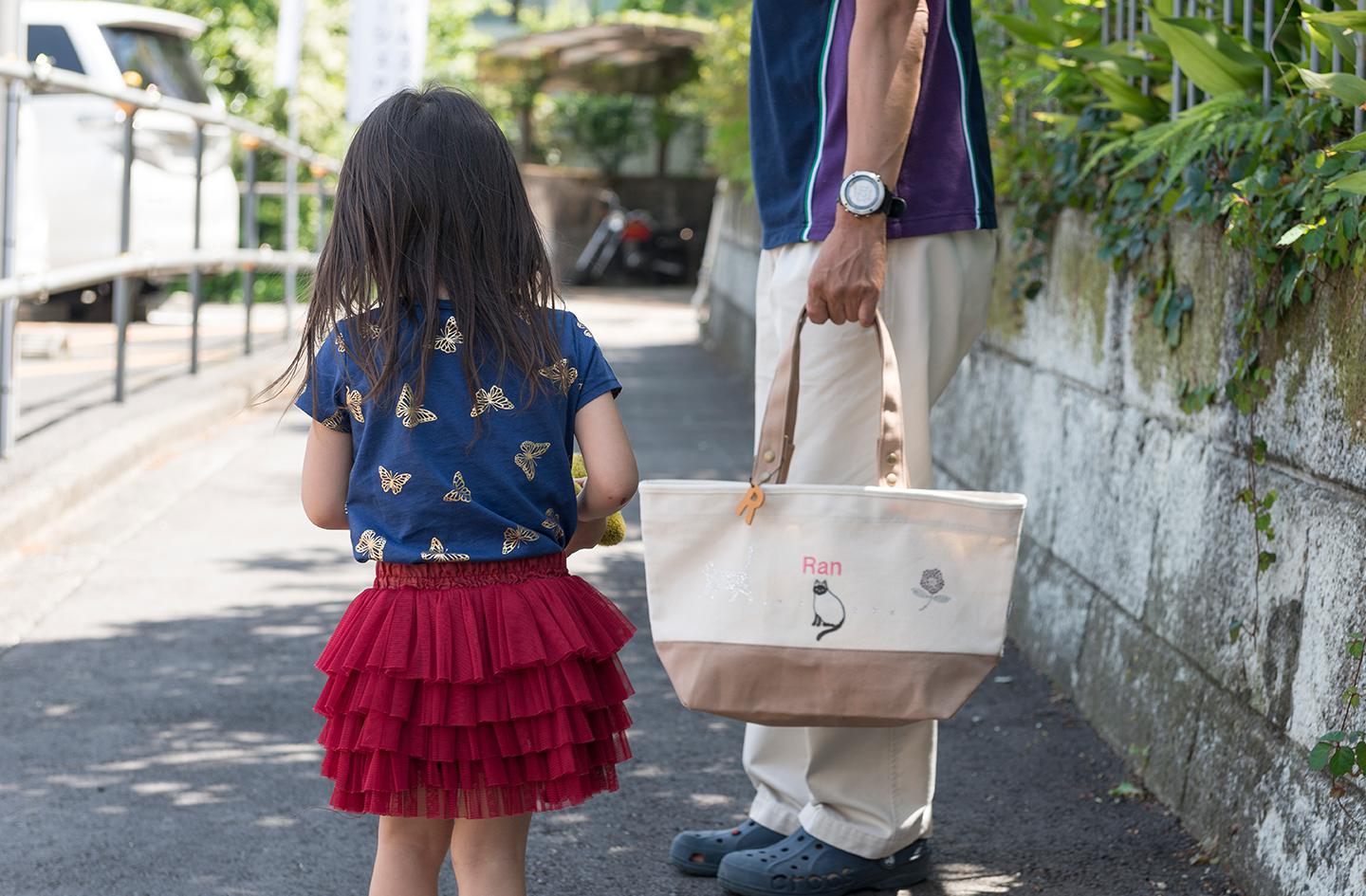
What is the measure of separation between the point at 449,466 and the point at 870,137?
0.93m

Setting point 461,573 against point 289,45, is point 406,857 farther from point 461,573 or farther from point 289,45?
point 289,45

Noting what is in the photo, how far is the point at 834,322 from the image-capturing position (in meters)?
2.62

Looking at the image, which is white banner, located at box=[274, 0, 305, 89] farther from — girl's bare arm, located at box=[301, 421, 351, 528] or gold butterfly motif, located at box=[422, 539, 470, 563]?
gold butterfly motif, located at box=[422, 539, 470, 563]

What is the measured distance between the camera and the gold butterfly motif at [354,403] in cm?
217

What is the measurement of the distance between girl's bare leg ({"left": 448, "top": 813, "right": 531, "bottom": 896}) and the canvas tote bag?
1.14 ft

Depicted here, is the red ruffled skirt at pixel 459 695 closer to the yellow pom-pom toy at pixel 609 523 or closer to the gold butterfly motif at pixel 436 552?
the gold butterfly motif at pixel 436 552

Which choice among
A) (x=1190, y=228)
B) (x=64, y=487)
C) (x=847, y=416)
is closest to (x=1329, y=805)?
(x=847, y=416)

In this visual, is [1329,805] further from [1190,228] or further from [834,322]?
[1190,228]

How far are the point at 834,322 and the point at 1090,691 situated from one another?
5.05 ft

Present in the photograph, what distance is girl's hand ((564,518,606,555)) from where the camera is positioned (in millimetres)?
2379

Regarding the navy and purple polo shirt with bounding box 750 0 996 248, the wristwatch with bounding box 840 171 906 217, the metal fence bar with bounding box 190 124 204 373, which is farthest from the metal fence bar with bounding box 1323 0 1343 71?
the metal fence bar with bounding box 190 124 204 373

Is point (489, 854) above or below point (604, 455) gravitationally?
below

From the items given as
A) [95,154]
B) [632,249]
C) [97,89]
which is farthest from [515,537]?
[632,249]

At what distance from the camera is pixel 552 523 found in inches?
88.6
